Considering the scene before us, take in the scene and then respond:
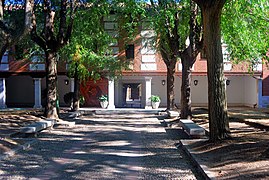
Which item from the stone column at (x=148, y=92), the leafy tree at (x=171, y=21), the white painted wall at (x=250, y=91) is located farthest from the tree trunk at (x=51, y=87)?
the white painted wall at (x=250, y=91)

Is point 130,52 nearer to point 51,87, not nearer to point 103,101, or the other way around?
point 103,101

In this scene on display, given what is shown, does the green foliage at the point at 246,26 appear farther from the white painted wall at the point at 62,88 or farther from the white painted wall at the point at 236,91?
the white painted wall at the point at 62,88

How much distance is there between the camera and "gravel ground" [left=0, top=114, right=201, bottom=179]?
6.73 metres

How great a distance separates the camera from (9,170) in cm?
702

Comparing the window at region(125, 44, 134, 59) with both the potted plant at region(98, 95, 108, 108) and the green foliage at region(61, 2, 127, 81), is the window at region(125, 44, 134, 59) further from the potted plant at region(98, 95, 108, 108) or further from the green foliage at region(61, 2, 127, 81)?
the green foliage at region(61, 2, 127, 81)

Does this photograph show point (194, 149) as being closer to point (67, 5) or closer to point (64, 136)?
point (64, 136)

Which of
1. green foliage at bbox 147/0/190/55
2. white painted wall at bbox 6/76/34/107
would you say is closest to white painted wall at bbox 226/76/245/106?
green foliage at bbox 147/0/190/55

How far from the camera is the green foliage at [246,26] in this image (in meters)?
13.7

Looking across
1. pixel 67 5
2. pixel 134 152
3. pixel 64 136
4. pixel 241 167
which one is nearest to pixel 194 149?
pixel 134 152

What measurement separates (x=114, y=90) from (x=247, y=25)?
55.1 ft

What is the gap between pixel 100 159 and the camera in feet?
26.9

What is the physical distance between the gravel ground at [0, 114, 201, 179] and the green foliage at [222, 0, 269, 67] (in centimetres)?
576

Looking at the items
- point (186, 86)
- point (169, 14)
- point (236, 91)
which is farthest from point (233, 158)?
point (236, 91)

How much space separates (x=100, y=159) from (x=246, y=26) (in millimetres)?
9895
